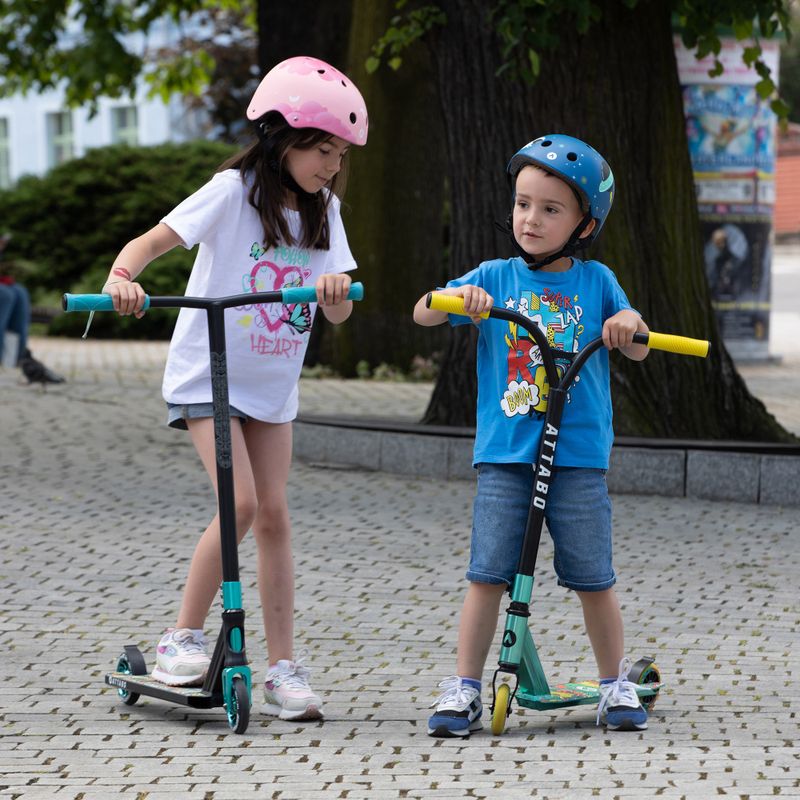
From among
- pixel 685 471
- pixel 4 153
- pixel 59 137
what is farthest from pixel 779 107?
pixel 4 153

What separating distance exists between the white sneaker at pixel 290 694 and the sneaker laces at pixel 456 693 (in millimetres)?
323

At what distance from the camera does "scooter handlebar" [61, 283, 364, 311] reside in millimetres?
3873

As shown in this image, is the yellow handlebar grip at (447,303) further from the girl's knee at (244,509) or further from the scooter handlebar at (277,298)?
the girl's knee at (244,509)

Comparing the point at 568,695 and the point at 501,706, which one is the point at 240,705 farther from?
the point at 568,695

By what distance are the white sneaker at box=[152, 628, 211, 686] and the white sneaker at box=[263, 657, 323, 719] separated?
0.18 metres

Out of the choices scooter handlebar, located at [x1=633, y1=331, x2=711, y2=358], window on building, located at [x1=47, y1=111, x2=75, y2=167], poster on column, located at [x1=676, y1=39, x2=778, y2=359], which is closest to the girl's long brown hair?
scooter handlebar, located at [x1=633, y1=331, x2=711, y2=358]

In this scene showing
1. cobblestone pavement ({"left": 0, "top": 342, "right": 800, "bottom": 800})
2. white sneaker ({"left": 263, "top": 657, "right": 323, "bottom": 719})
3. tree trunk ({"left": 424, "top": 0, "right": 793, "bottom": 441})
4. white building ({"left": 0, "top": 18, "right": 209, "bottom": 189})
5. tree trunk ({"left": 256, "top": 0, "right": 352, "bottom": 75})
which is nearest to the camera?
cobblestone pavement ({"left": 0, "top": 342, "right": 800, "bottom": 800})

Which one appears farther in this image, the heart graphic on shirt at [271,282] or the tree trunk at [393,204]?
the tree trunk at [393,204]

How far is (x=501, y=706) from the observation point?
13.6ft

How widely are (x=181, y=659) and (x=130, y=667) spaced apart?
0.20 metres

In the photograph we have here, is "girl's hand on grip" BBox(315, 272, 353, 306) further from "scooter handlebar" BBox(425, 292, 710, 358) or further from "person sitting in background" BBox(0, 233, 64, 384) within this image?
"person sitting in background" BBox(0, 233, 64, 384)

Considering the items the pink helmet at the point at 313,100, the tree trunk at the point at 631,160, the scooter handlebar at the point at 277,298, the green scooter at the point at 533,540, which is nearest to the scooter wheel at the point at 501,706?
the green scooter at the point at 533,540

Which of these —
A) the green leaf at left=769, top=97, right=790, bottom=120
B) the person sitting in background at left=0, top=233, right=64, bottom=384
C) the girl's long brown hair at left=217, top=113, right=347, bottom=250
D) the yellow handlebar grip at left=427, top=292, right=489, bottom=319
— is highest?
the green leaf at left=769, top=97, right=790, bottom=120

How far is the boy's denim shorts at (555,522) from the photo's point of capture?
426 cm
